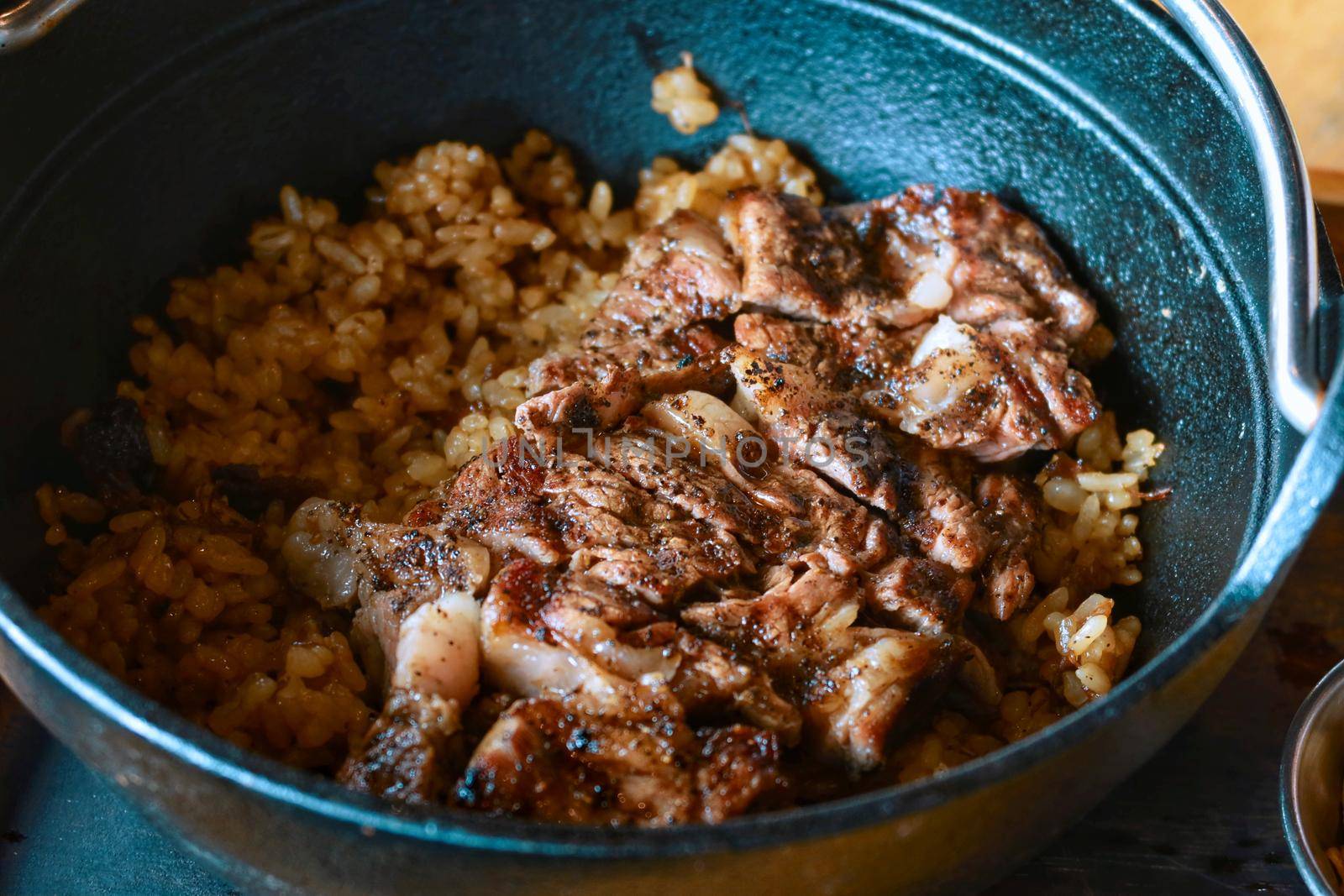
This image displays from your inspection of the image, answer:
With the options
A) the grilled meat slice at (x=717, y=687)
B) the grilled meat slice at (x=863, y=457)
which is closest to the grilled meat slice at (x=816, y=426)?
the grilled meat slice at (x=863, y=457)

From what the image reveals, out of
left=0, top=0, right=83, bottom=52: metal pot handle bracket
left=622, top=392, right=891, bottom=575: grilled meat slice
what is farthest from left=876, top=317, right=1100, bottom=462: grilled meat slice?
left=0, top=0, right=83, bottom=52: metal pot handle bracket

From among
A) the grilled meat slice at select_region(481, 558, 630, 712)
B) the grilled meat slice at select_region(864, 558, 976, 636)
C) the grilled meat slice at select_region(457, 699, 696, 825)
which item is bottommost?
the grilled meat slice at select_region(864, 558, 976, 636)

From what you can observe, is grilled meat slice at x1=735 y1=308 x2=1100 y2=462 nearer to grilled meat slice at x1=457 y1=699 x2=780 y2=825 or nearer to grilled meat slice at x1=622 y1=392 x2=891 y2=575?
grilled meat slice at x1=622 y1=392 x2=891 y2=575

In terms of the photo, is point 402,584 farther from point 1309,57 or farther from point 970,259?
point 1309,57

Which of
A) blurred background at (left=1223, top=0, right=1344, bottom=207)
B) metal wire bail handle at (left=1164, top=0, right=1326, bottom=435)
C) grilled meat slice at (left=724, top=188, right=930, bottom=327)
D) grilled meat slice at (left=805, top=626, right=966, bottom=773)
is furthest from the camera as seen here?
blurred background at (left=1223, top=0, right=1344, bottom=207)

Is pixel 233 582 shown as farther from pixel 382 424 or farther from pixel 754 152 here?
pixel 754 152

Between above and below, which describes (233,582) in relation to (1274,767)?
above

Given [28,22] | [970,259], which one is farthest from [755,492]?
A: [28,22]

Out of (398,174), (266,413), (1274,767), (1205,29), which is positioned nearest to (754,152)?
(398,174)
